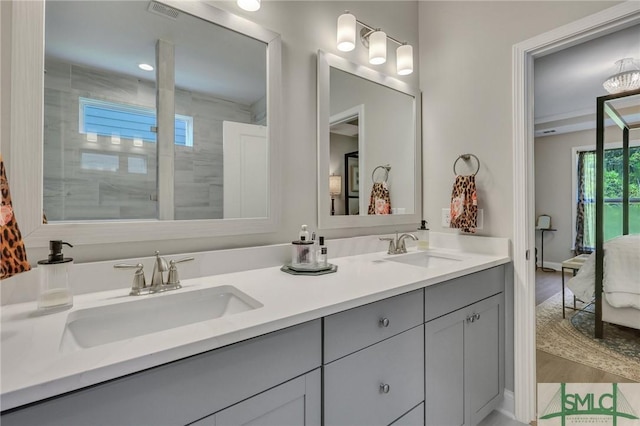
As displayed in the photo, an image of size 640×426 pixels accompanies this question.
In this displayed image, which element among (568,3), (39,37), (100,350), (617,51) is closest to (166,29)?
(39,37)

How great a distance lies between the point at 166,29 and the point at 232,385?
4.16ft

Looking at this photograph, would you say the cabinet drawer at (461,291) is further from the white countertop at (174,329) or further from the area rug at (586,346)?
the area rug at (586,346)

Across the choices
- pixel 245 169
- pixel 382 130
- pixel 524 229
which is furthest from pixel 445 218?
pixel 245 169

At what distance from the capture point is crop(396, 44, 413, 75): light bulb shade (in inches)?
73.9

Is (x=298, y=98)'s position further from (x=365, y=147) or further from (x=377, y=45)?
(x=377, y=45)

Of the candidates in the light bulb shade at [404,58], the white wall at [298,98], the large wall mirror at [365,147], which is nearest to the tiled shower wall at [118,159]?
the white wall at [298,98]

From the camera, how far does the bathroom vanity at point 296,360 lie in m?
0.57

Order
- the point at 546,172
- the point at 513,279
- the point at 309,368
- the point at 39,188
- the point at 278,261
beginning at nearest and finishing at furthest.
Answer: the point at 309,368
the point at 39,188
the point at 278,261
the point at 513,279
the point at 546,172

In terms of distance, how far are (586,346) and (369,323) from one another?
99.5 inches

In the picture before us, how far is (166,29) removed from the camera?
1.18 meters

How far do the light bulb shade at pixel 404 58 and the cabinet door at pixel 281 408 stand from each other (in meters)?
1.77

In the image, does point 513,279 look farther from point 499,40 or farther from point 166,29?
point 166,29

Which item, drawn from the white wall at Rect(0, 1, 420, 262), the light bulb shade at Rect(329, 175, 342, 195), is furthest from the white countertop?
the light bulb shade at Rect(329, 175, 342, 195)

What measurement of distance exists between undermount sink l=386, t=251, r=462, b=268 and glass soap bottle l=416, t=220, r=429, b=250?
0.24 ft
